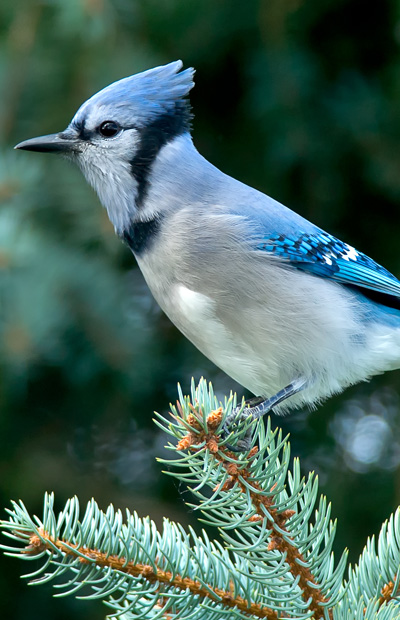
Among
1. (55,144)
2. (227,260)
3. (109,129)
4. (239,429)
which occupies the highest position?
(109,129)

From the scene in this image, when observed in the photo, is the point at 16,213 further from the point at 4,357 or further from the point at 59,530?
the point at 59,530

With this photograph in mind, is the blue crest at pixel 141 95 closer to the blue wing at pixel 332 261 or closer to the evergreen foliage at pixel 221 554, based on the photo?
the blue wing at pixel 332 261

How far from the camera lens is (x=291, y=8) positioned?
205 cm

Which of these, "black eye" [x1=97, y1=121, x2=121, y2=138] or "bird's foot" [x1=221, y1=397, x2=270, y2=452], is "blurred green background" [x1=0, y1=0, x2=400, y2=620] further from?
"bird's foot" [x1=221, y1=397, x2=270, y2=452]

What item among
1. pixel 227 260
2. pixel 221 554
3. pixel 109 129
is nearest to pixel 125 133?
pixel 109 129

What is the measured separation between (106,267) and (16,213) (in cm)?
29

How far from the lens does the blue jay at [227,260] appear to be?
1763 millimetres

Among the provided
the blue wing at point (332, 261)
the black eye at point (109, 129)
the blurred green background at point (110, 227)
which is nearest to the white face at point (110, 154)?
the black eye at point (109, 129)

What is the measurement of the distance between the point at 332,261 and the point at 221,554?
0.96 m

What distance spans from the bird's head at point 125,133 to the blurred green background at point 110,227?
13cm

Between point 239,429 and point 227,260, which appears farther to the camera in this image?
point 227,260

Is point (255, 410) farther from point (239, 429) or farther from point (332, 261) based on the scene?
point (332, 261)

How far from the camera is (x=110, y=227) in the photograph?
2057mm

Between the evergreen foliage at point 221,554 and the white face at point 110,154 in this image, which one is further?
the white face at point 110,154
